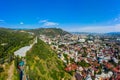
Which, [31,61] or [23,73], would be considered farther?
[31,61]

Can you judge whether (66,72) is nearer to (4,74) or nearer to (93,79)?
(93,79)

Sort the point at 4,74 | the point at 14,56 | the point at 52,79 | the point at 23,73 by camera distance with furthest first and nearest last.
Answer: the point at 52,79 → the point at 14,56 → the point at 23,73 → the point at 4,74

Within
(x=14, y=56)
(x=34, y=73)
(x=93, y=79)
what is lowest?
(x=93, y=79)

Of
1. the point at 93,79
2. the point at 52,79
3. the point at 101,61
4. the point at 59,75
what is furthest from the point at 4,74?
the point at 101,61

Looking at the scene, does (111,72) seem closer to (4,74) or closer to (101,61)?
(101,61)

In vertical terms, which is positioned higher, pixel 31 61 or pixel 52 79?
pixel 31 61

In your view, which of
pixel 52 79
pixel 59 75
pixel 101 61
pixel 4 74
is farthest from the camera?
pixel 101 61

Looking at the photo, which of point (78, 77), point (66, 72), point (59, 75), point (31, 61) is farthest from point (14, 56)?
point (78, 77)
